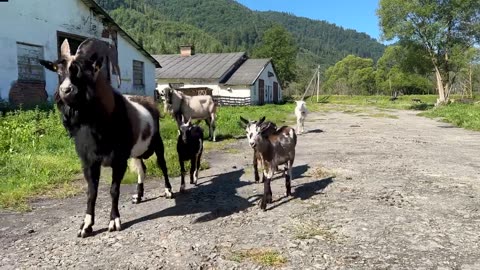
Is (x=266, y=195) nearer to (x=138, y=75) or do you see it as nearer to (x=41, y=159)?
(x=41, y=159)

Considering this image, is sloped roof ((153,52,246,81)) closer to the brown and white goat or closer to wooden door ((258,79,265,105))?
wooden door ((258,79,265,105))

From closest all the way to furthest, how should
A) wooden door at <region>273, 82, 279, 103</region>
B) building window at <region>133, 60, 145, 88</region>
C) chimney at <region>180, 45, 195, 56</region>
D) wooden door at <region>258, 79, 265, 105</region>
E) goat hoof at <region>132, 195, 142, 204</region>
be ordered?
1. goat hoof at <region>132, 195, 142, 204</region>
2. building window at <region>133, 60, 145, 88</region>
3. wooden door at <region>258, 79, 265, 105</region>
4. chimney at <region>180, 45, 195, 56</region>
5. wooden door at <region>273, 82, 279, 103</region>

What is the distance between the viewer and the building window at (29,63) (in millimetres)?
15836

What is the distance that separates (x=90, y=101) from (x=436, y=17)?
39.3m

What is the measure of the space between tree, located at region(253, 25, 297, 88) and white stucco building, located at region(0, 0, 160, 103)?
47.8 m

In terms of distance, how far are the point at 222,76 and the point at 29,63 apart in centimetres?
2524

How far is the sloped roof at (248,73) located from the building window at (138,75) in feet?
55.3

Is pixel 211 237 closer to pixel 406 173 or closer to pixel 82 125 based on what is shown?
pixel 82 125

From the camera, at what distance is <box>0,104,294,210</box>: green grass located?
677 cm

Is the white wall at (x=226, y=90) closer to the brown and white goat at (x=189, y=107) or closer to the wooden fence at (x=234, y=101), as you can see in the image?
the wooden fence at (x=234, y=101)

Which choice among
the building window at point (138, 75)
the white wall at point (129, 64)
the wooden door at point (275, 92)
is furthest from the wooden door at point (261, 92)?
the building window at point (138, 75)

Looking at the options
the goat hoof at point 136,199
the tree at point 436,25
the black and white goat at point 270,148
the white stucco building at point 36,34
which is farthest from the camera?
the tree at point 436,25

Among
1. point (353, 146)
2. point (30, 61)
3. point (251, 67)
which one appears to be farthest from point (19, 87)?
point (251, 67)

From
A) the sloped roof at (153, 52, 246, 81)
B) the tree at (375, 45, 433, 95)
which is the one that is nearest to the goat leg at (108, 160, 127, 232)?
the sloped roof at (153, 52, 246, 81)
